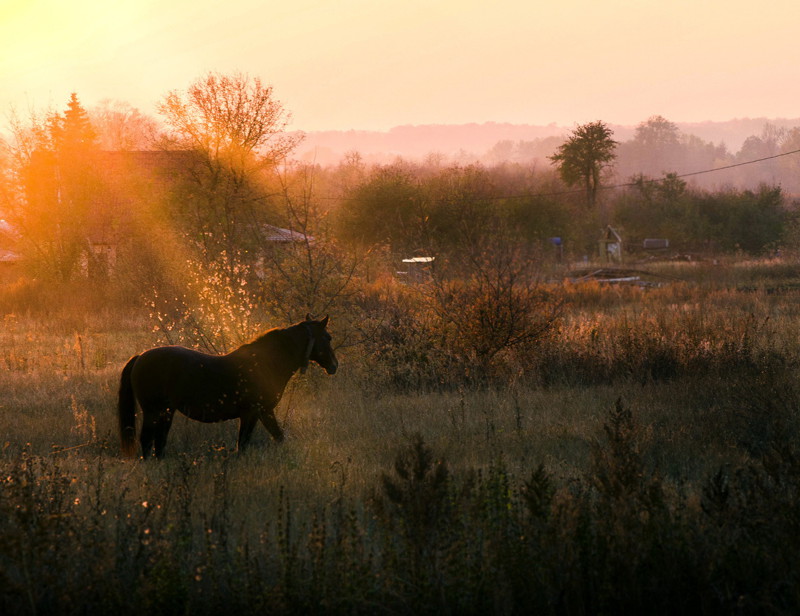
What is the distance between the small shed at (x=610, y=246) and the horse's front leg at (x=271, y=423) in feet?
186

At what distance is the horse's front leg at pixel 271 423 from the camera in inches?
339

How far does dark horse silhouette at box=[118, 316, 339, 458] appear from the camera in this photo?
26.1ft

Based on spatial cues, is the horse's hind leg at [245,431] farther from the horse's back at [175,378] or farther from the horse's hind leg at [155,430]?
the horse's hind leg at [155,430]

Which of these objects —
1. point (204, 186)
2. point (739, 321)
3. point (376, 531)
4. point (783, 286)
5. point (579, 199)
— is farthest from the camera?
point (579, 199)

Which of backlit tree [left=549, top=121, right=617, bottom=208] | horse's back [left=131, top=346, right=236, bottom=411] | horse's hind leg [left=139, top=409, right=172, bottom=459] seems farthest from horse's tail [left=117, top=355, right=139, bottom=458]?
backlit tree [left=549, top=121, right=617, bottom=208]

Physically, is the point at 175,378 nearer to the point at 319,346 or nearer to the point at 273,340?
the point at 273,340

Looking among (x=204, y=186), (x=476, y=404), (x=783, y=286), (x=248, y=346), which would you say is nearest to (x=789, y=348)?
(x=476, y=404)

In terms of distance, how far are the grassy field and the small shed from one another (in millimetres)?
48921

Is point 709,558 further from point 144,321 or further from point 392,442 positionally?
point 144,321

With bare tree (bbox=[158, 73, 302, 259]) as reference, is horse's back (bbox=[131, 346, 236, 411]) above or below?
below

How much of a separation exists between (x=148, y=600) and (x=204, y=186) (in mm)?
35802

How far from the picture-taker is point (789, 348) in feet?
43.3

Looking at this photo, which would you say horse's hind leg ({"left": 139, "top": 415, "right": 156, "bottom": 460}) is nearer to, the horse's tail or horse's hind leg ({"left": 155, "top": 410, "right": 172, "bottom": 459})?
horse's hind leg ({"left": 155, "top": 410, "right": 172, "bottom": 459})

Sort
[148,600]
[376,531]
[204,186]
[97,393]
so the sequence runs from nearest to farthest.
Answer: [148,600] < [376,531] < [97,393] < [204,186]
